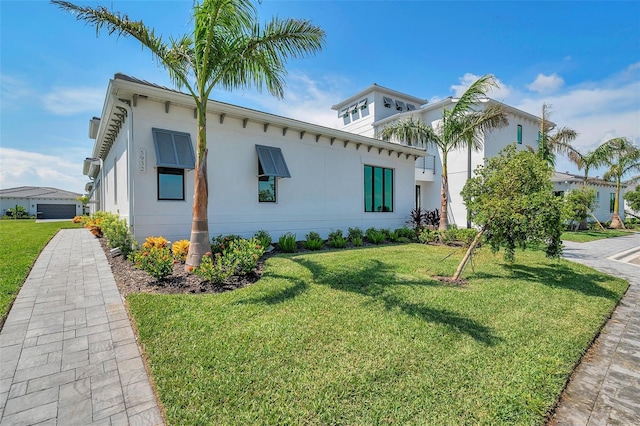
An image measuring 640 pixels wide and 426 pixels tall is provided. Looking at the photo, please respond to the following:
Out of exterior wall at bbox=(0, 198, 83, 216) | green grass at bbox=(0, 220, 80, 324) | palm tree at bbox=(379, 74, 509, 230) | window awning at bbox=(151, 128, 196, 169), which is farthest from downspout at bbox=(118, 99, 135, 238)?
exterior wall at bbox=(0, 198, 83, 216)

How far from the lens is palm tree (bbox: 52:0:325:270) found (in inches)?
237

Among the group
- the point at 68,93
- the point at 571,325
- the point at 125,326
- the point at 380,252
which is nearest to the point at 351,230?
the point at 380,252

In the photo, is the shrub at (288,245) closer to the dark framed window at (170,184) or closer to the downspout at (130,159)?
the dark framed window at (170,184)

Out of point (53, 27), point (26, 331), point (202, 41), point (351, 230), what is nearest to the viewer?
point (26, 331)

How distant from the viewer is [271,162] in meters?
10.1

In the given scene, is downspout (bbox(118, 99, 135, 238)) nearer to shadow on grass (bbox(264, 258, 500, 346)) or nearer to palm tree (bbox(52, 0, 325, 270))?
palm tree (bbox(52, 0, 325, 270))

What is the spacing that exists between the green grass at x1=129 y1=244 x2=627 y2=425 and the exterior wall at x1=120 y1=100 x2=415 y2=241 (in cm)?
428

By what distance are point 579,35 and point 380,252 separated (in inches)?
458

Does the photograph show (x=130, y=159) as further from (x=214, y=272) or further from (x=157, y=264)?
(x=214, y=272)

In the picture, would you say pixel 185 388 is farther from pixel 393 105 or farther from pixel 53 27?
pixel 393 105

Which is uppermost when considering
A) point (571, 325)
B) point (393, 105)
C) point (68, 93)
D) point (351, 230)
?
point (393, 105)

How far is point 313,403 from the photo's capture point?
2.47 meters

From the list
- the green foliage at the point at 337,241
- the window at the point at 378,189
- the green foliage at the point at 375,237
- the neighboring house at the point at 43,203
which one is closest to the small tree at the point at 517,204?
the green foliage at the point at 337,241

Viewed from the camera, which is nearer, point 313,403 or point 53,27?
point 313,403
